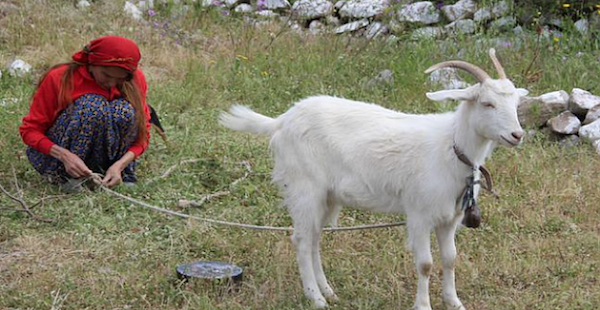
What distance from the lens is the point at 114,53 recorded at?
454 centimetres

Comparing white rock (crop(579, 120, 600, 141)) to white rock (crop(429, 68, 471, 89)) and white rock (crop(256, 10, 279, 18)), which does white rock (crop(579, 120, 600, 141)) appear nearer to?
white rock (crop(429, 68, 471, 89))

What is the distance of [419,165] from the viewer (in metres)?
3.61

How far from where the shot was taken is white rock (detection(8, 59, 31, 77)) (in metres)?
6.86

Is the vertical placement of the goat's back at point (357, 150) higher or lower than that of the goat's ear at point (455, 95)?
lower

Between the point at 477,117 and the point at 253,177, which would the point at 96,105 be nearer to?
the point at 253,177

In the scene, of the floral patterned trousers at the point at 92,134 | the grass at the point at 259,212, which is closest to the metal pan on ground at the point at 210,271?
the grass at the point at 259,212

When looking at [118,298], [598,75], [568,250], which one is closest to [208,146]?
[118,298]

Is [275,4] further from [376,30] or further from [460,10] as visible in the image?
[460,10]

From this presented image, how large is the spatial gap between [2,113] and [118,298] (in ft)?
8.47

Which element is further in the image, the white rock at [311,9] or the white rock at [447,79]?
the white rock at [311,9]

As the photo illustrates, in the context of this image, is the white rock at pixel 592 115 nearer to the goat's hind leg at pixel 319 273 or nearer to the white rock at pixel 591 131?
the white rock at pixel 591 131

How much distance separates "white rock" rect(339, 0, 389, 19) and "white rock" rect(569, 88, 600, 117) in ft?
9.37

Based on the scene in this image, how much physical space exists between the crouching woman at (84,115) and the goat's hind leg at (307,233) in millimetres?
1444

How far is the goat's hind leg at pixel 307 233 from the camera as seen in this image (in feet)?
12.5
